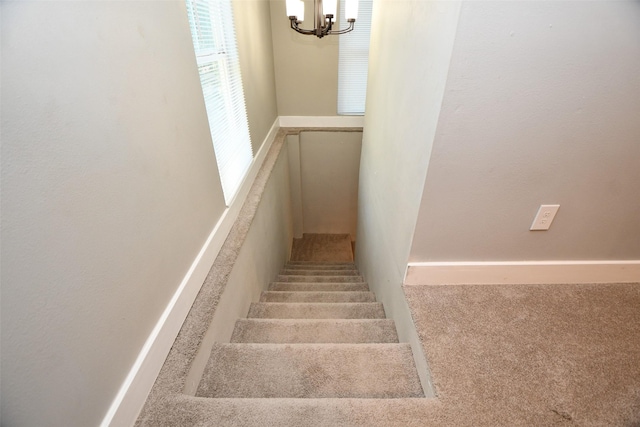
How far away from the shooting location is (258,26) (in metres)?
2.88

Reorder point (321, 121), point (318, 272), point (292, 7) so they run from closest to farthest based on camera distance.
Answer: point (292, 7) < point (318, 272) < point (321, 121)

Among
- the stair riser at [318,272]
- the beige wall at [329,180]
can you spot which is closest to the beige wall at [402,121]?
the stair riser at [318,272]

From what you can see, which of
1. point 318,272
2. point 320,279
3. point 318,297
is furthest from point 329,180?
point 318,297

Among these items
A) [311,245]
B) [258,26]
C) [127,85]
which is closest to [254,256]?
[127,85]

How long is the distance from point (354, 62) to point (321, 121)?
2.82 feet

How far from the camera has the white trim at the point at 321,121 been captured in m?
4.14

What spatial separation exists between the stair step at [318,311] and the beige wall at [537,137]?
75 centimetres

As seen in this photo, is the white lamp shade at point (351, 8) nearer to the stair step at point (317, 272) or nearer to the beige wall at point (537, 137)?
the beige wall at point (537, 137)

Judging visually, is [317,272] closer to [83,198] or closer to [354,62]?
[354,62]

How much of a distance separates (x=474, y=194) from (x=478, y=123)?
30cm

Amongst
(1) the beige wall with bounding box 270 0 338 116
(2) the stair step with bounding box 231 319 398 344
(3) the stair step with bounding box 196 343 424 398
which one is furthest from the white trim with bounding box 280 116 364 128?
(3) the stair step with bounding box 196 343 424 398

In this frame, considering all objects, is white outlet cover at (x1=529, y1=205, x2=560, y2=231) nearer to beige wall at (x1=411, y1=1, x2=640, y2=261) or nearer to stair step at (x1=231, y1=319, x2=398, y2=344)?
beige wall at (x1=411, y1=1, x2=640, y2=261)

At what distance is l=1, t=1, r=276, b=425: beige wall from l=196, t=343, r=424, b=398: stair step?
39 cm

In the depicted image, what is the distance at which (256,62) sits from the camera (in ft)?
9.16
